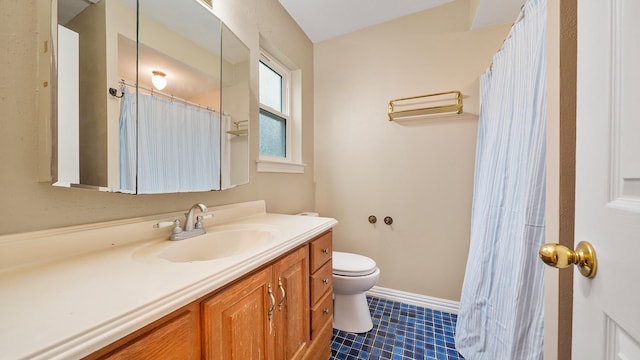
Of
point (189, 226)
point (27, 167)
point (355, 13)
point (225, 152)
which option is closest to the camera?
point (27, 167)

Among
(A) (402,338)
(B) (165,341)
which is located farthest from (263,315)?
(A) (402,338)

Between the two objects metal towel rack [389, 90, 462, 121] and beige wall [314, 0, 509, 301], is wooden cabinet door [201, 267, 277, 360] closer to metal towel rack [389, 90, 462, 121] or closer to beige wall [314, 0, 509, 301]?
beige wall [314, 0, 509, 301]

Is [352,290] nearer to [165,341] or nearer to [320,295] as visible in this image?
[320,295]

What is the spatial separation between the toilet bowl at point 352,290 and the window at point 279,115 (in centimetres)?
87

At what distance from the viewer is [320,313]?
120cm

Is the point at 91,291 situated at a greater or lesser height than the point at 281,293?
greater

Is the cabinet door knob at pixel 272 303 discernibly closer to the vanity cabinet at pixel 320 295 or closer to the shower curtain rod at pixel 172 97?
the vanity cabinet at pixel 320 295

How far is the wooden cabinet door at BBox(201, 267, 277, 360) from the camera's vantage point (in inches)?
23.6

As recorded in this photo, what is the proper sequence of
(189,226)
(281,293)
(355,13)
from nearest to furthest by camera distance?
(281,293) → (189,226) → (355,13)

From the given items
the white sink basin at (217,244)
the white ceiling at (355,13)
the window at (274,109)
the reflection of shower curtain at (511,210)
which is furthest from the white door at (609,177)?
the window at (274,109)

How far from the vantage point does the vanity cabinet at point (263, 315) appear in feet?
2.02

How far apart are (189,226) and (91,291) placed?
0.49 meters

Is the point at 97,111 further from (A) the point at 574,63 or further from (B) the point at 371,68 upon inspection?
(B) the point at 371,68

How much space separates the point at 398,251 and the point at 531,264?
995 millimetres
